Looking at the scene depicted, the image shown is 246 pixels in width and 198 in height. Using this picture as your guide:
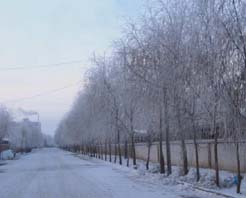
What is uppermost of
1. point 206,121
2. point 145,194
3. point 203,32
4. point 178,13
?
point 178,13

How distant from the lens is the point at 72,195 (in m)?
21.0

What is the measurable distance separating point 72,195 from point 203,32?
314 inches

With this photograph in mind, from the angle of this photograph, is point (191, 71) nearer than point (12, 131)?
Yes

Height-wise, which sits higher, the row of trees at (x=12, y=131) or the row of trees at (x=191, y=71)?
the row of trees at (x=12, y=131)

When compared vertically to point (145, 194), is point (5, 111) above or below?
above

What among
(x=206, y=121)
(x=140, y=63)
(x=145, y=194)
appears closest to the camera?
(x=145, y=194)

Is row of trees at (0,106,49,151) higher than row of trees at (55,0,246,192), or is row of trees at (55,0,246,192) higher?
row of trees at (0,106,49,151)

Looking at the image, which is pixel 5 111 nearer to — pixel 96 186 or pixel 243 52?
pixel 96 186

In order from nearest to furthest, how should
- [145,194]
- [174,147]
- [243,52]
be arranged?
1. [243,52]
2. [145,194]
3. [174,147]

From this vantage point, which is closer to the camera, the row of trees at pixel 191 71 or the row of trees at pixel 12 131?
the row of trees at pixel 191 71

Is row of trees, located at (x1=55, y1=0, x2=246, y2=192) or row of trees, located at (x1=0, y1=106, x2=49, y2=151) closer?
row of trees, located at (x1=55, y1=0, x2=246, y2=192)

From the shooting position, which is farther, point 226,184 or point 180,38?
point 180,38

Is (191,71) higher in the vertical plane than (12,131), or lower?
lower

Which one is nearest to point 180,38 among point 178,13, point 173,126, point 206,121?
point 178,13
